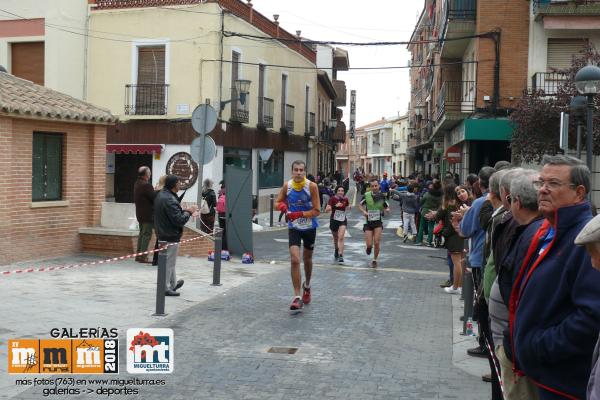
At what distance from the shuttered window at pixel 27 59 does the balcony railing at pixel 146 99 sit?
3175 mm

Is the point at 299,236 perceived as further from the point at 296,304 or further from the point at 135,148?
the point at 135,148

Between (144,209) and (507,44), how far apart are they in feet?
44.3

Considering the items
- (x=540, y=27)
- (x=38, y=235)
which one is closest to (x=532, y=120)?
(x=540, y=27)

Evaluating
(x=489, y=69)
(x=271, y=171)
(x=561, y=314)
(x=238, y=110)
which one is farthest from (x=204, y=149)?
(x=271, y=171)

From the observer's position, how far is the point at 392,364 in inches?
249

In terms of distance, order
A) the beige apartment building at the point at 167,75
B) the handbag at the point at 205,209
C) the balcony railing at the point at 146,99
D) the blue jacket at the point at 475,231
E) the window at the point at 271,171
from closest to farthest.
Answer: the blue jacket at the point at 475,231, the handbag at the point at 205,209, the beige apartment building at the point at 167,75, the balcony railing at the point at 146,99, the window at the point at 271,171

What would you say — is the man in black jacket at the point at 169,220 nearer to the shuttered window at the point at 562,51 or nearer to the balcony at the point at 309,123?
the shuttered window at the point at 562,51

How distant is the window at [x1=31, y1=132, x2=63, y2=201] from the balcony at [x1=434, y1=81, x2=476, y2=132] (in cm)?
1340

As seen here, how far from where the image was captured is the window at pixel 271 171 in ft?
96.0

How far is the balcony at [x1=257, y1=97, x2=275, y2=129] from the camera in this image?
A: 90.6ft

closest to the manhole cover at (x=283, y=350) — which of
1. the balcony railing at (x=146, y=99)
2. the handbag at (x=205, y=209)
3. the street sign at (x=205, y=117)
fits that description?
the street sign at (x=205, y=117)

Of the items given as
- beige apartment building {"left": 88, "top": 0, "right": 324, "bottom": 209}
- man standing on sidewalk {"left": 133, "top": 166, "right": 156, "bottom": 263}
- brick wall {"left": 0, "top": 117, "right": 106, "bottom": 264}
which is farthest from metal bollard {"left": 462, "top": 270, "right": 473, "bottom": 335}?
beige apartment building {"left": 88, "top": 0, "right": 324, "bottom": 209}

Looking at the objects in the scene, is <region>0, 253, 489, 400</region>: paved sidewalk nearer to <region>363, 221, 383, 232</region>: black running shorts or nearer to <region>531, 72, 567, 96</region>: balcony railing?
<region>363, 221, 383, 232</region>: black running shorts

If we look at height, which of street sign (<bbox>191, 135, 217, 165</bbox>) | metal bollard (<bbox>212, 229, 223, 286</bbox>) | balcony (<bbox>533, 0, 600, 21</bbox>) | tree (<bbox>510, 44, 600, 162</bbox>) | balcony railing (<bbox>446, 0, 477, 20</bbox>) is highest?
balcony railing (<bbox>446, 0, 477, 20</bbox>)
